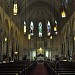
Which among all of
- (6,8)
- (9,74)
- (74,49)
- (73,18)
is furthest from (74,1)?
(9,74)

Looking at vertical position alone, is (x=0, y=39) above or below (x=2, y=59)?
above

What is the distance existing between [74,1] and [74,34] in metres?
5.26

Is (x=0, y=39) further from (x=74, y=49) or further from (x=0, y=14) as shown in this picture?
(x=74, y=49)

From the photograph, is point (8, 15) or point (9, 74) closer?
point (9, 74)

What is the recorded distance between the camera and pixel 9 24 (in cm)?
4325

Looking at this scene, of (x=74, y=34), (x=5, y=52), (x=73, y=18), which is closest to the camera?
(x=74, y=34)

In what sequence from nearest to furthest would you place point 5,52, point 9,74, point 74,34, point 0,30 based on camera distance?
point 9,74 < point 0,30 < point 74,34 < point 5,52

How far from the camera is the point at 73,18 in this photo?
40.8m

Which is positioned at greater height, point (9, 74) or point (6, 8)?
point (6, 8)

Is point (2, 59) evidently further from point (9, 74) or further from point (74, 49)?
point (9, 74)

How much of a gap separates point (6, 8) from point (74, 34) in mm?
12064

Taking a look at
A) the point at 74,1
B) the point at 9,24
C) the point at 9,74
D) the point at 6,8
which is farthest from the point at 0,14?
the point at 9,74

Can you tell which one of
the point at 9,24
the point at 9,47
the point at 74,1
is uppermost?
the point at 74,1

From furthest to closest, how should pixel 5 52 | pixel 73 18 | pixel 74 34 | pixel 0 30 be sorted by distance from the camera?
pixel 5 52 → pixel 73 18 → pixel 74 34 → pixel 0 30
